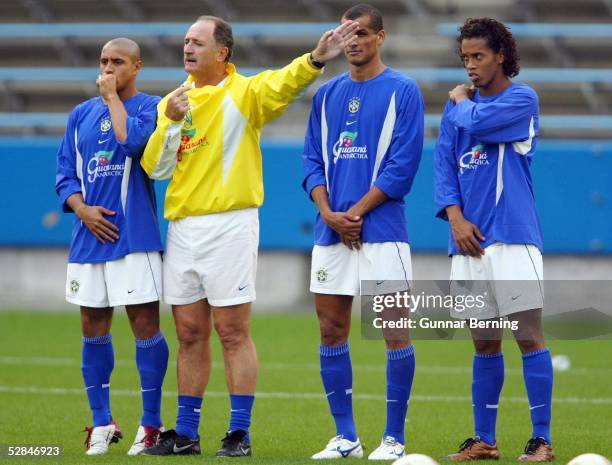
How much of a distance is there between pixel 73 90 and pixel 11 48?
71.2 inches

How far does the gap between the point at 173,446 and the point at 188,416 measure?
0.17 meters

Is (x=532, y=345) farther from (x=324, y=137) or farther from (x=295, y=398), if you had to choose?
(x=295, y=398)

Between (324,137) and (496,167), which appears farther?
(324,137)

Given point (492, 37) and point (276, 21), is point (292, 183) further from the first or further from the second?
point (492, 37)

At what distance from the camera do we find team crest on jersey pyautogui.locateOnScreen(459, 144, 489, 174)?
233 inches

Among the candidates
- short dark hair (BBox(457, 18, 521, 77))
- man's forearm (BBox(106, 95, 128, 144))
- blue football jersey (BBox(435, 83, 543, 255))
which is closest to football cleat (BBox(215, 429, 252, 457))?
blue football jersey (BBox(435, 83, 543, 255))

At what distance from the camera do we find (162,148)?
6.03m

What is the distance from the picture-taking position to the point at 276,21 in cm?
1872

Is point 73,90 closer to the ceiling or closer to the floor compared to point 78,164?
closer to the ceiling

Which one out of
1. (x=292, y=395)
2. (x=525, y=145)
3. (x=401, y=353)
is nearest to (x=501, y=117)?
(x=525, y=145)

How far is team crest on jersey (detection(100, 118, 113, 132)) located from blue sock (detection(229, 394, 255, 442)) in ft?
5.09

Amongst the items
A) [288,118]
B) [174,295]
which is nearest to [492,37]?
[174,295]

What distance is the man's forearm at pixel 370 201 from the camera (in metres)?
5.90

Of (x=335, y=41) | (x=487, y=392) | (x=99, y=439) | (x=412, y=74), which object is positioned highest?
(x=412, y=74)
